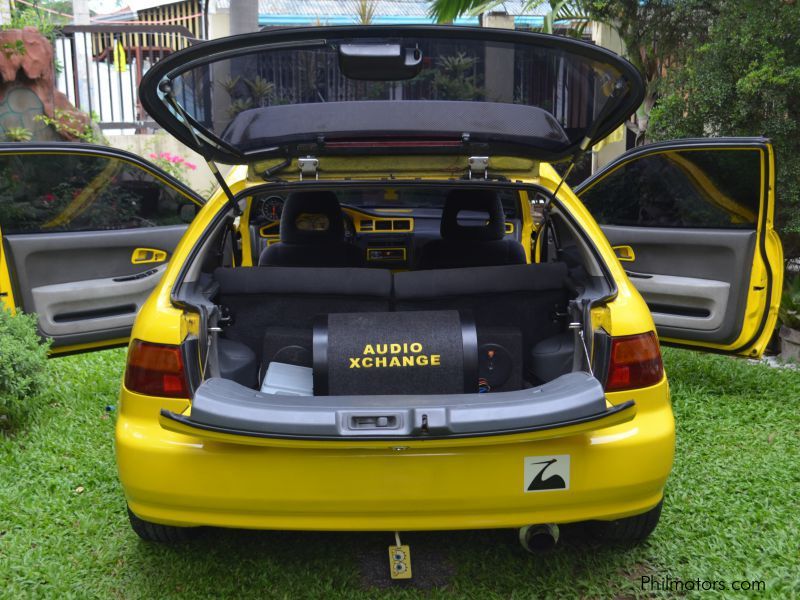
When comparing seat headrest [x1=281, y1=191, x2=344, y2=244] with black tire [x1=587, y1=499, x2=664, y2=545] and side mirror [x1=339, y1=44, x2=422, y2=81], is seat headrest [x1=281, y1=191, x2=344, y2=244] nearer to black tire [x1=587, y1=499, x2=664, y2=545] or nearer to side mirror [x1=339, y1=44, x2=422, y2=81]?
side mirror [x1=339, y1=44, x2=422, y2=81]

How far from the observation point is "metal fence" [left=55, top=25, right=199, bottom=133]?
10.1 meters

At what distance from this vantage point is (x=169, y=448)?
2.08 meters

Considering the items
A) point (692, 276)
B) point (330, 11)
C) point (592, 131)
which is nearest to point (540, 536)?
point (592, 131)

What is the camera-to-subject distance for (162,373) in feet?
7.21

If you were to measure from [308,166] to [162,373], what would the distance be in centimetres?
88

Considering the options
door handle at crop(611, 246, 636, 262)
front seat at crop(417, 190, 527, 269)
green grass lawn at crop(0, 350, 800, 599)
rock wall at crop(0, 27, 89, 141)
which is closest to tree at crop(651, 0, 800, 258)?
door handle at crop(611, 246, 636, 262)

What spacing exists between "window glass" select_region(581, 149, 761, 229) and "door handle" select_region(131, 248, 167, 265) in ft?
7.77

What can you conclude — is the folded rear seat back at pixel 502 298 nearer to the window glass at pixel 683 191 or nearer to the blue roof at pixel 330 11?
the window glass at pixel 683 191

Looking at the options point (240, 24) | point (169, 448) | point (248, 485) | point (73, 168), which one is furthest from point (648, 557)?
point (240, 24)

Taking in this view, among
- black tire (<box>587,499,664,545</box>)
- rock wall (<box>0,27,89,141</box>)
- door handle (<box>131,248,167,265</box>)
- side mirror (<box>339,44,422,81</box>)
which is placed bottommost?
black tire (<box>587,499,664,545</box>)

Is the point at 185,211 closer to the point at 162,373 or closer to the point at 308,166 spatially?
the point at 308,166

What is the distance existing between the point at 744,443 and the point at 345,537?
2.15 m

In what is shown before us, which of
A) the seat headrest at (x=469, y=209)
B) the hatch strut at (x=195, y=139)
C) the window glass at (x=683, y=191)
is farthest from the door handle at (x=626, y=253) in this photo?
the hatch strut at (x=195, y=139)

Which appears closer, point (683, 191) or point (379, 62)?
point (379, 62)
